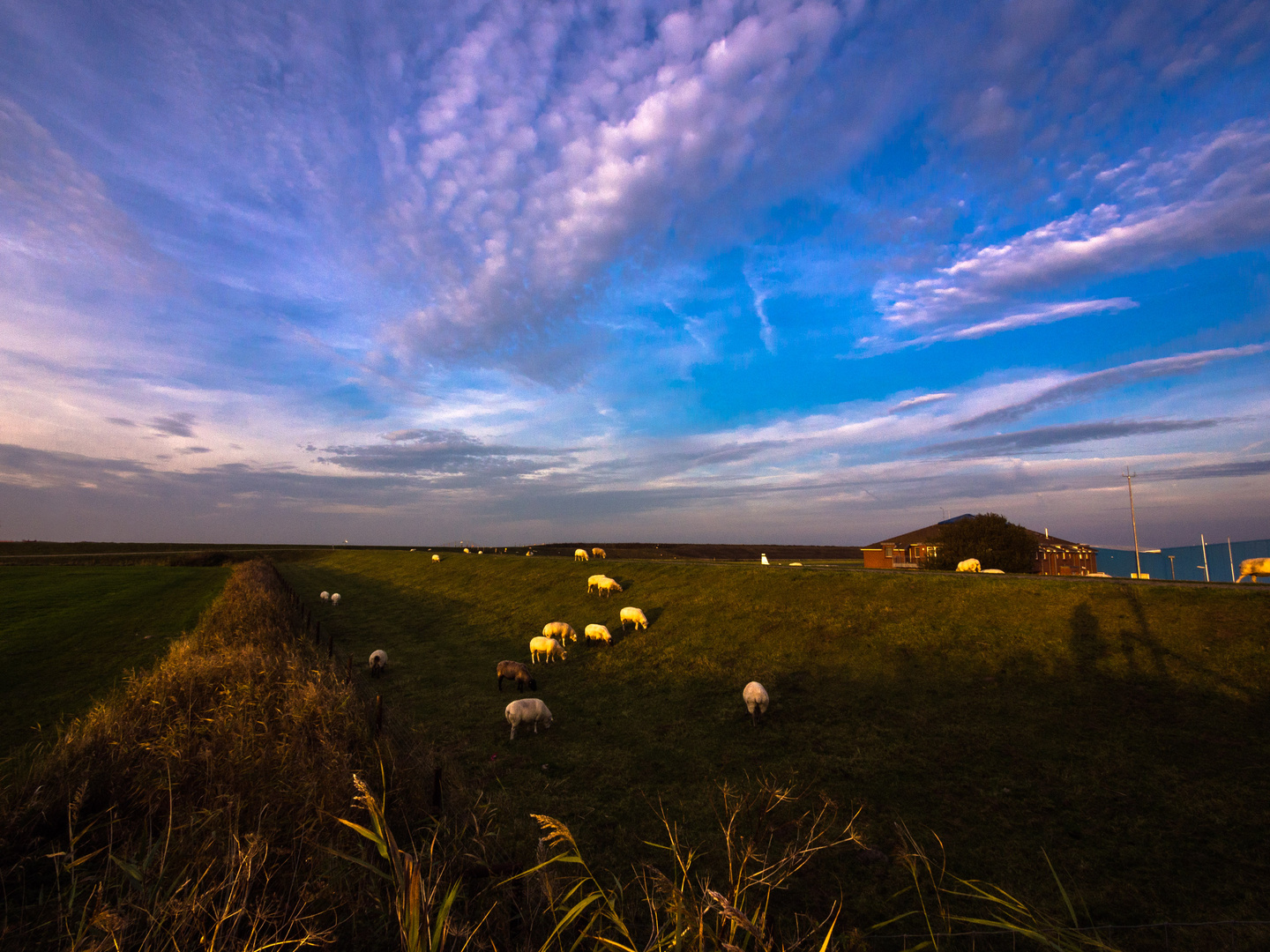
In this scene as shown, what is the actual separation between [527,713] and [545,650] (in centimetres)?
680

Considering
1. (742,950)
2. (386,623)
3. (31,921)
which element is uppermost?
(742,950)

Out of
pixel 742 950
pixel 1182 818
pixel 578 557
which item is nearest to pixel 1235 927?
pixel 1182 818

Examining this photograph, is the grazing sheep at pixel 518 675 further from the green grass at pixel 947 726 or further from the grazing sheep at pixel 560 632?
the grazing sheep at pixel 560 632

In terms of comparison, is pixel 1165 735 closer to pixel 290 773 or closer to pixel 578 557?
pixel 290 773

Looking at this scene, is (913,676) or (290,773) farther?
(913,676)

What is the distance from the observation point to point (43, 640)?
22516mm

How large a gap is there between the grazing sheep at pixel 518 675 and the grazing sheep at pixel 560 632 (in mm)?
4567

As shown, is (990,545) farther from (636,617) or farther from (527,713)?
(527,713)

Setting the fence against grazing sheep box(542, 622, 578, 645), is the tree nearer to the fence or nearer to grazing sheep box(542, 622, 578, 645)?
grazing sheep box(542, 622, 578, 645)

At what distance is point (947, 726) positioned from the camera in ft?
41.9

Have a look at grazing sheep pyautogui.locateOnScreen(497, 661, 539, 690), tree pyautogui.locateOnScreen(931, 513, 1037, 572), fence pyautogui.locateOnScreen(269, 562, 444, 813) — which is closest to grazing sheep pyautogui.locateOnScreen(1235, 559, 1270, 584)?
tree pyautogui.locateOnScreen(931, 513, 1037, 572)

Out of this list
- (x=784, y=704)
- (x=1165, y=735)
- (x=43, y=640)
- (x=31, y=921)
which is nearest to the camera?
(x=31, y=921)

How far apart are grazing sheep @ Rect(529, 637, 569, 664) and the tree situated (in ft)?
89.4

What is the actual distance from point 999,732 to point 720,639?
31.5 feet
